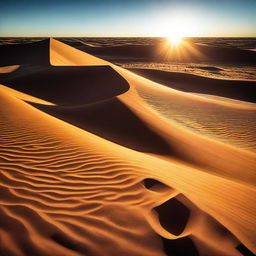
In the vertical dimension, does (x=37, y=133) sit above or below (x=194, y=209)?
above

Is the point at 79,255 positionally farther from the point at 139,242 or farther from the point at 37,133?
the point at 37,133

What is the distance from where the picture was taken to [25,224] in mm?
2490

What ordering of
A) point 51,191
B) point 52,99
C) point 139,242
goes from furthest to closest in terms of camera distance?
point 52,99 < point 51,191 < point 139,242

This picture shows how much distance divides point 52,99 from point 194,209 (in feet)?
35.2

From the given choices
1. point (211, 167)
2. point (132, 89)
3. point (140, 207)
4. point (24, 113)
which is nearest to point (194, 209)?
point (140, 207)

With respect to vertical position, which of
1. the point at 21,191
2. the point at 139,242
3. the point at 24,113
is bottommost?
the point at 139,242

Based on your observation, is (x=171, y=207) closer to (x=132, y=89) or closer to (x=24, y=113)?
(x=24, y=113)

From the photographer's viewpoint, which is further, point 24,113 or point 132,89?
point 132,89

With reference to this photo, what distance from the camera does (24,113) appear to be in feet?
20.6

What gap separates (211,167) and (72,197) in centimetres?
401

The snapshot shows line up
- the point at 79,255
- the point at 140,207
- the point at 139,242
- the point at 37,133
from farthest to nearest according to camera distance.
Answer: the point at 37,133 < the point at 140,207 < the point at 139,242 < the point at 79,255

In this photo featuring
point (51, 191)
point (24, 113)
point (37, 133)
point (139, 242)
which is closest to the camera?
point (139, 242)

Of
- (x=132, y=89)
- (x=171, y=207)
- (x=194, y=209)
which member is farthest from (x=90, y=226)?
(x=132, y=89)

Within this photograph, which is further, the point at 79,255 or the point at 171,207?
the point at 171,207
